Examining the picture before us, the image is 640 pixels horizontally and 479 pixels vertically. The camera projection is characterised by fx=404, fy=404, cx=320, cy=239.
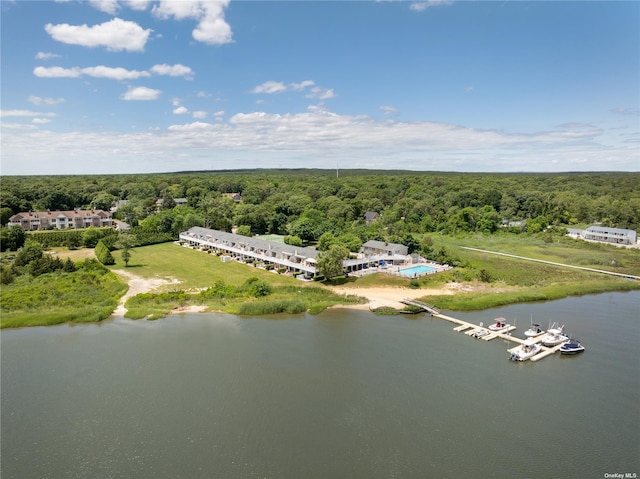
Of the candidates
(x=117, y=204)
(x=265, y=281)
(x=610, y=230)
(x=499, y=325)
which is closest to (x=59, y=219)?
(x=117, y=204)

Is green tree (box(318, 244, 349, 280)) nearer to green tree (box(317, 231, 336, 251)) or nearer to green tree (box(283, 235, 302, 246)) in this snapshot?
green tree (box(317, 231, 336, 251))

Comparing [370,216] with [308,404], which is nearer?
[308,404]

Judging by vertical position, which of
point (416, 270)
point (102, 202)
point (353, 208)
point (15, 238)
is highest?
point (102, 202)

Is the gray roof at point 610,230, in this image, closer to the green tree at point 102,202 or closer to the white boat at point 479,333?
the white boat at point 479,333

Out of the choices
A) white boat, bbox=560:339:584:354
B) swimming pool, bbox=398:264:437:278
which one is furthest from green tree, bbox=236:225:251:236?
white boat, bbox=560:339:584:354

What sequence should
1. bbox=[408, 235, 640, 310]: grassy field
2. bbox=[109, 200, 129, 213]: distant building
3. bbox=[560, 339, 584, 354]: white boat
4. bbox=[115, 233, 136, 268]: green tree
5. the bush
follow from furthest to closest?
bbox=[109, 200, 129, 213]: distant building
bbox=[115, 233, 136, 268]: green tree
the bush
bbox=[408, 235, 640, 310]: grassy field
bbox=[560, 339, 584, 354]: white boat

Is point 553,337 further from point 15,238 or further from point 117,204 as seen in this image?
point 117,204

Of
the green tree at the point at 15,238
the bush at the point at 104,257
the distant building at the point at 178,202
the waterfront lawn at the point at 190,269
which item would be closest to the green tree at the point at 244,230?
the waterfront lawn at the point at 190,269
